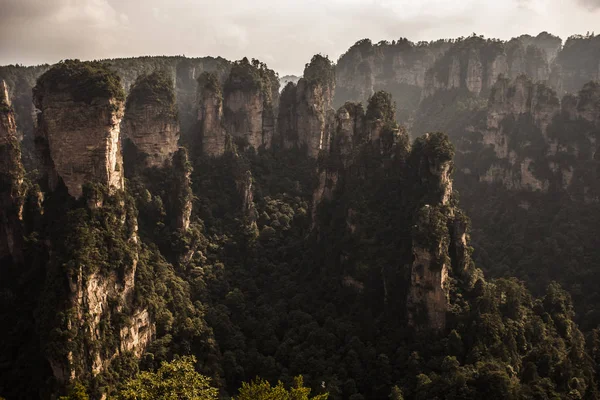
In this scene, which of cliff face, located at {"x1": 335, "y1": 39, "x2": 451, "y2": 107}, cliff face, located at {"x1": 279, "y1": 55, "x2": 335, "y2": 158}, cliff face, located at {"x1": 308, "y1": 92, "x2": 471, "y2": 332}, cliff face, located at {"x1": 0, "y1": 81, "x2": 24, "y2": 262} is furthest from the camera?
cliff face, located at {"x1": 335, "y1": 39, "x2": 451, "y2": 107}

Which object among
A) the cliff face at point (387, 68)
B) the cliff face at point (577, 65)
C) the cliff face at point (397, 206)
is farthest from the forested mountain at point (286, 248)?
the cliff face at point (387, 68)

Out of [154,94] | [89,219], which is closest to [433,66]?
[154,94]

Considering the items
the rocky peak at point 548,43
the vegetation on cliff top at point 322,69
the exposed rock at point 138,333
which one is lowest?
the exposed rock at point 138,333

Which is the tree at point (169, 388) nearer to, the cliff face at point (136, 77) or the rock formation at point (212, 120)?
the rock formation at point (212, 120)

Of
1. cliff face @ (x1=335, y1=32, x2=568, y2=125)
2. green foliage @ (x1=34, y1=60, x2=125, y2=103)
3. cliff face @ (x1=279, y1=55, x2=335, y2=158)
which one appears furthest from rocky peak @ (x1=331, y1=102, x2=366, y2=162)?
cliff face @ (x1=335, y1=32, x2=568, y2=125)

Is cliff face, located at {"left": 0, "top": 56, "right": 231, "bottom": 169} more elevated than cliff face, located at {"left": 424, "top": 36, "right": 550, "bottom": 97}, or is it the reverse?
cliff face, located at {"left": 424, "top": 36, "right": 550, "bottom": 97}

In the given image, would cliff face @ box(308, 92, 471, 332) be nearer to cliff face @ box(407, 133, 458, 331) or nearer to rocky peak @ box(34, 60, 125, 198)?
cliff face @ box(407, 133, 458, 331)

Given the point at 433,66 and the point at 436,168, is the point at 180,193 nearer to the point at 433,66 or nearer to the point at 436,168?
the point at 436,168
